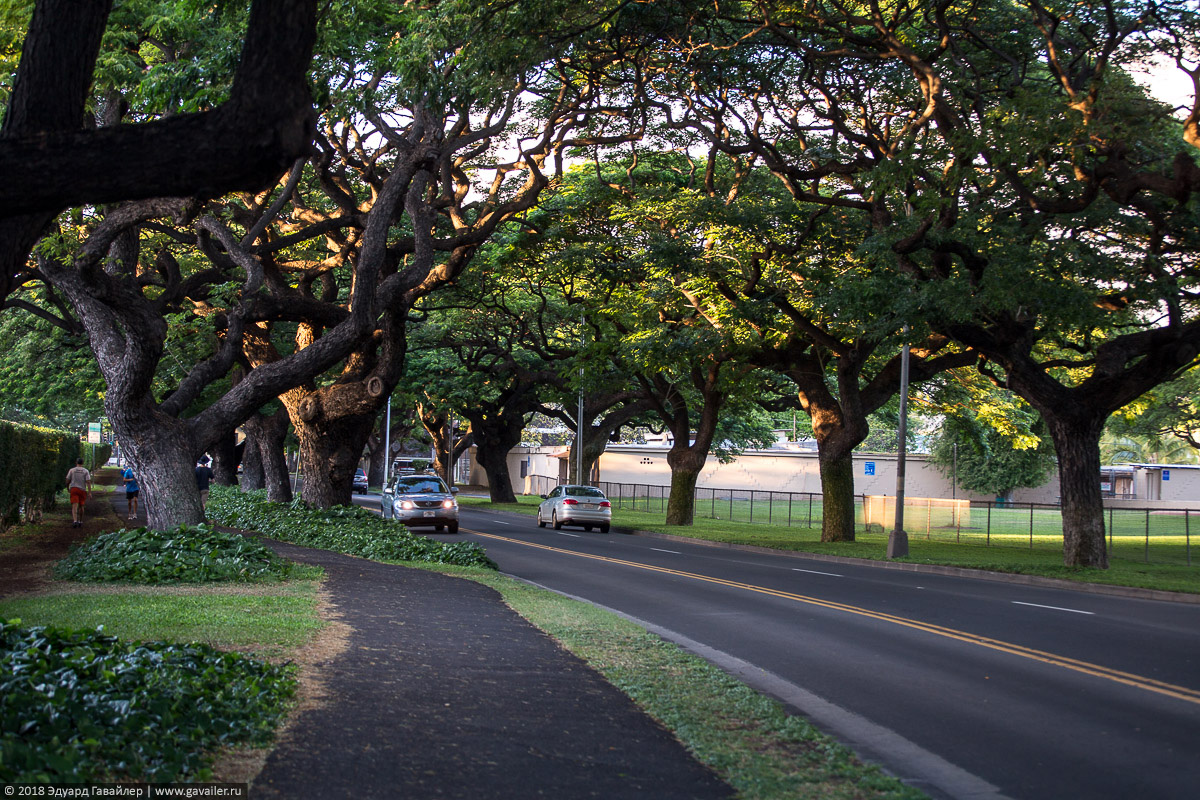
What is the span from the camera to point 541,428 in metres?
110

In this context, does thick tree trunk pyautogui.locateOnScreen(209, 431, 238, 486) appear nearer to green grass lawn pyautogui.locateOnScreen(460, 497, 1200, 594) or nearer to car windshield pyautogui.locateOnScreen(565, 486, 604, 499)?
green grass lawn pyautogui.locateOnScreen(460, 497, 1200, 594)

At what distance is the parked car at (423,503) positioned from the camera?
95.8 ft

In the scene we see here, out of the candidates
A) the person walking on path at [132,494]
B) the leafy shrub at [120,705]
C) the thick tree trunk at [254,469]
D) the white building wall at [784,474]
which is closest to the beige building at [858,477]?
the white building wall at [784,474]

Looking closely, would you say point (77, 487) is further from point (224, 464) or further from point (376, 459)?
point (376, 459)

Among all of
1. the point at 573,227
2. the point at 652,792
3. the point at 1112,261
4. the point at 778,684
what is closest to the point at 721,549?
the point at 573,227

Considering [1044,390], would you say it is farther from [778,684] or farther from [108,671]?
[108,671]

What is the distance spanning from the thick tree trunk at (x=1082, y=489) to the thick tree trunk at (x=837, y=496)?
8585 millimetres

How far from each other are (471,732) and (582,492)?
30070 millimetres

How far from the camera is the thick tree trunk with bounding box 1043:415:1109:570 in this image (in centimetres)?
2174

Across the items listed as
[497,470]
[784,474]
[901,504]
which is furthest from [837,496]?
[784,474]

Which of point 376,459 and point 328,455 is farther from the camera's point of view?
point 376,459

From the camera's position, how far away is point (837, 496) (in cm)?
→ 3064

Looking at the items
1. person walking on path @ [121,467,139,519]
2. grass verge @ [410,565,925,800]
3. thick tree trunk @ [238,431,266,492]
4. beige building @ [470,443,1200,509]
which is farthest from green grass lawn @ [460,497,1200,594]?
beige building @ [470,443,1200,509]

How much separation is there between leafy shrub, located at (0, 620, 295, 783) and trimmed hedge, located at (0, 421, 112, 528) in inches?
640
